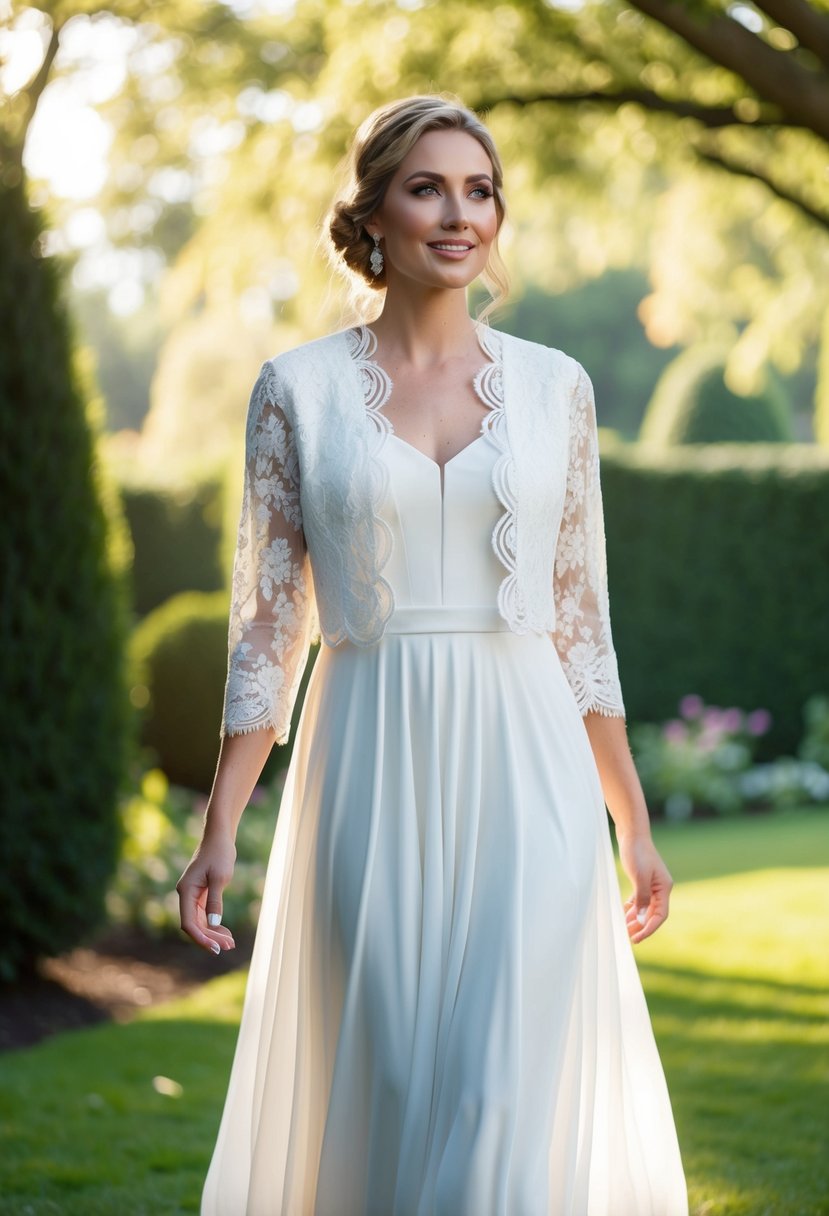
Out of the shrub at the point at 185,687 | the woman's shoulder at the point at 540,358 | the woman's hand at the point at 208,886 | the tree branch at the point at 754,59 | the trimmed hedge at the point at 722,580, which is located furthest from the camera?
the trimmed hedge at the point at 722,580

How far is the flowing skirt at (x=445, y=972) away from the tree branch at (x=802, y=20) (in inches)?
100

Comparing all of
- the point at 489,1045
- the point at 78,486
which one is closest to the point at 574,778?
the point at 489,1045

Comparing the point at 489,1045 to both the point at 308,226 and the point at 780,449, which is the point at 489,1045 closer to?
the point at 308,226

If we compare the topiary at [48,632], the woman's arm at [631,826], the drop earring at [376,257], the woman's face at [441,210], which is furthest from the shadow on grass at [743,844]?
the woman's face at [441,210]

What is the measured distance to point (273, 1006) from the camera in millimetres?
2541

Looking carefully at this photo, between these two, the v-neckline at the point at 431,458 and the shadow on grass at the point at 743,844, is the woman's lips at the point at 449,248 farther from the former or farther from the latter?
the shadow on grass at the point at 743,844

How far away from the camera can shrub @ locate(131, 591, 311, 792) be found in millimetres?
10273

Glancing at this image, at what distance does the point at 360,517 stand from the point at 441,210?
0.51 metres

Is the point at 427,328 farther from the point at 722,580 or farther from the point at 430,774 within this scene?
the point at 722,580

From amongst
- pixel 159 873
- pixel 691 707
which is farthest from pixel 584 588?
pixel 691 707

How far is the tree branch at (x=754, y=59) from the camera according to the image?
4582mm

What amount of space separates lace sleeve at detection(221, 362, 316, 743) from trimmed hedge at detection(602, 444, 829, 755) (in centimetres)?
1037

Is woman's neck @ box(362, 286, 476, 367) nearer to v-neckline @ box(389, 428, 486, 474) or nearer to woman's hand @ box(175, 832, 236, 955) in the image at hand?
v-neckline @ box(389, 428, 486, 474)

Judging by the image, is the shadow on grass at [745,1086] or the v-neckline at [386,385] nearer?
the v-neckline at [386,385]
